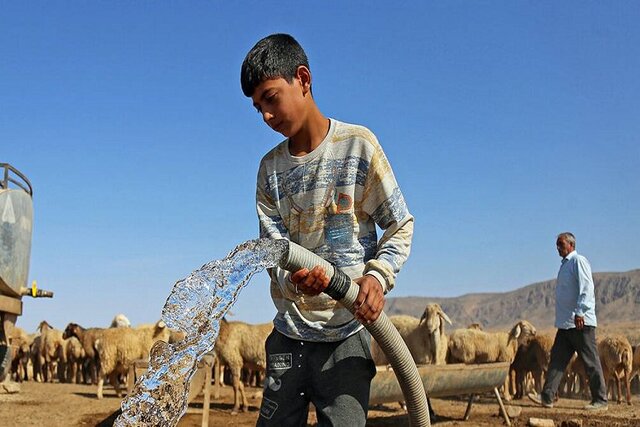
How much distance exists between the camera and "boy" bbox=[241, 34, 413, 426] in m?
2.96

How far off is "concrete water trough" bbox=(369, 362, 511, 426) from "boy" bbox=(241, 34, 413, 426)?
5068mm

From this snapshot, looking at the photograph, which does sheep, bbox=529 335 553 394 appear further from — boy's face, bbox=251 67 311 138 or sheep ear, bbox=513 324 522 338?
boy's face, bbox=251 67 311 138

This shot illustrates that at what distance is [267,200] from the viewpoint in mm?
3244

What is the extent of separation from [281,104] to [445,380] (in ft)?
21.6

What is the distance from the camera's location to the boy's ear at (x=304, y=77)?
9.97 ft

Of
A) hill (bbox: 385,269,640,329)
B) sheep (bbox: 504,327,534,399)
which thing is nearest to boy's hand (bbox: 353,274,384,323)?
sheep (bbox: 504,327,534,399)

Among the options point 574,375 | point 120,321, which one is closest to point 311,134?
point 574,375

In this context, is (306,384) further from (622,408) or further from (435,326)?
(622,408)

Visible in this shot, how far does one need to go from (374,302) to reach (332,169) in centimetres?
58

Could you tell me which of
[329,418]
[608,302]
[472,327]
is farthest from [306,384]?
[608,302]

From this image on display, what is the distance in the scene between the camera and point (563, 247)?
442 inches

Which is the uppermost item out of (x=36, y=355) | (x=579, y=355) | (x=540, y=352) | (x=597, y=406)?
(x=540, y=352)

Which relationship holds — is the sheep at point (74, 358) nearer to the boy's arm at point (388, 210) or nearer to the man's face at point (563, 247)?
the man's face at point (563, 247)

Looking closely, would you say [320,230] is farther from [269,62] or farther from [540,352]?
[540,352]
